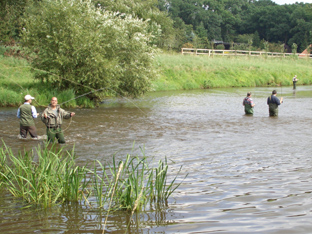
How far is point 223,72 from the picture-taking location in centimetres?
4481

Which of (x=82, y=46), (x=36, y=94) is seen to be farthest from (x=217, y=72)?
(x=82, y=46)

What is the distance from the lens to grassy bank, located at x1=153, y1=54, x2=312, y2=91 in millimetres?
39812

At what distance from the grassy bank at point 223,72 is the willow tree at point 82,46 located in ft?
46.0

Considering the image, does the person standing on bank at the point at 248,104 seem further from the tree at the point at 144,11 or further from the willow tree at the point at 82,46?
the tree at the point at 144,11

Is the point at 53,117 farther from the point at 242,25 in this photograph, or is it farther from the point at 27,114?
the point at 242,25

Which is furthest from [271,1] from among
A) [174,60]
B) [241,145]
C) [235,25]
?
[241,145]

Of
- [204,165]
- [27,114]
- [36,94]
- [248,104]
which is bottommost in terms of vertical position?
[204,165]

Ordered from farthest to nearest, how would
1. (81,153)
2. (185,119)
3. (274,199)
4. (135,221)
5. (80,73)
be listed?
1. (80,73)
2. (185,119)
3. (81,153)
4. (274,199)
5. (135,221)

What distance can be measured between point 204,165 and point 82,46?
490 inches

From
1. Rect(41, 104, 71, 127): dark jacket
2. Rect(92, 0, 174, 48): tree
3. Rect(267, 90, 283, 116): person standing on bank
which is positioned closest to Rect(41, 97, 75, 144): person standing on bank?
Rect(41, 104, 71, 127): dark jacket

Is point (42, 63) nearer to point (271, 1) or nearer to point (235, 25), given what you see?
point (235, 25)

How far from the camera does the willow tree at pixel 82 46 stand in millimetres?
20047

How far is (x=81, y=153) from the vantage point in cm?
1076

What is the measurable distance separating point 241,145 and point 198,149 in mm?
1545
